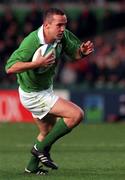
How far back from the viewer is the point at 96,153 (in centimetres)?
1423

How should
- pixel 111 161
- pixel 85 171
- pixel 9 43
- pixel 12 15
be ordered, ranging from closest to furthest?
pixel 85 171
pixel 111 161
pixel 9 43
pixel 12 15

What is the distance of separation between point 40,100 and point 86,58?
1254 cm

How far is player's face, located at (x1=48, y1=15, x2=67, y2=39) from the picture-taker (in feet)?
34.7

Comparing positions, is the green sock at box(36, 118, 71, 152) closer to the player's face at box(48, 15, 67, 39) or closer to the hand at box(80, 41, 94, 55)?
the hand at box(80, 41, 94, 55)

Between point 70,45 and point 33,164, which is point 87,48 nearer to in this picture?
point 70,45

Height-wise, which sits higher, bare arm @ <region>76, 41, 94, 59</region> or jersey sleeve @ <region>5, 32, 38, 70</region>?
jersey sleeve @ <region>5, 32, 38, 70</region>

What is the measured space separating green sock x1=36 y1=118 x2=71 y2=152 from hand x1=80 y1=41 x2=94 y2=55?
0.90 m

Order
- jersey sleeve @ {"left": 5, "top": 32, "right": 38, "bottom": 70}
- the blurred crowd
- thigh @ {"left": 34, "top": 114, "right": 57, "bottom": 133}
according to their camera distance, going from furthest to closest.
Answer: the blurred crowd → thigh @ {"left": 34, "top": 114, "right": 57, "bottom": 133} → jersey sleeve @ {"left": 5, "top": 32, "right": 38, "bottom": 70}

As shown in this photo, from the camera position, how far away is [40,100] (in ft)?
36.0

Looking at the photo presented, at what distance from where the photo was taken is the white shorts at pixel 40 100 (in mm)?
10930

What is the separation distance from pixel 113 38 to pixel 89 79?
363 cm

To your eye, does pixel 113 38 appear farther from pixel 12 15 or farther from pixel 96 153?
pixel 96 153

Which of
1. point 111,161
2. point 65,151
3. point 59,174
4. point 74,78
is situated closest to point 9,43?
point 74,78

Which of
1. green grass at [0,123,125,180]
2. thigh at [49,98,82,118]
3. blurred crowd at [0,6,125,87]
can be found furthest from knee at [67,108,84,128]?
blurred crowd at [0,6,125,87]
